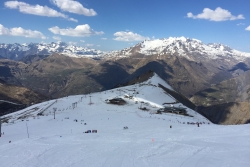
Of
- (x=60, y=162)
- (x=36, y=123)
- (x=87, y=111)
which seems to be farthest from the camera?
(x=87, y=111)

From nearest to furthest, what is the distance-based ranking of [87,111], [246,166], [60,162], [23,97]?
[246,166], [60,162], [87,111], [23,97]

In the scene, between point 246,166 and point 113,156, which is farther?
point 113,156

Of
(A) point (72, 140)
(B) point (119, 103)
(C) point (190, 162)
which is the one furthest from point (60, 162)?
(B) point (119, 103)

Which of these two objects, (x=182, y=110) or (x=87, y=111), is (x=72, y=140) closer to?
(x=87, y=111)

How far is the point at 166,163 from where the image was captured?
66.1 ft

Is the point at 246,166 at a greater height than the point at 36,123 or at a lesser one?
greater

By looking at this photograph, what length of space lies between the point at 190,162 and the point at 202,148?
4721 millimetres

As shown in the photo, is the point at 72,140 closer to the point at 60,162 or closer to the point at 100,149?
the point at 100,149

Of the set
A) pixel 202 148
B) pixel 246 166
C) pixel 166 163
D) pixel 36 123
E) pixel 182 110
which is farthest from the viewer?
pixel 182 110

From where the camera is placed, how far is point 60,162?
2152 cm

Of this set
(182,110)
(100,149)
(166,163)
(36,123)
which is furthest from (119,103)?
(166,163)

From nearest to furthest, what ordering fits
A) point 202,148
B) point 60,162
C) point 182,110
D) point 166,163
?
point 166,163
point 60,162
point 202,148
point 182,110

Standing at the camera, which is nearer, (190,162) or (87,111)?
(190,162)

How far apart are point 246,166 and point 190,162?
4581 mm
